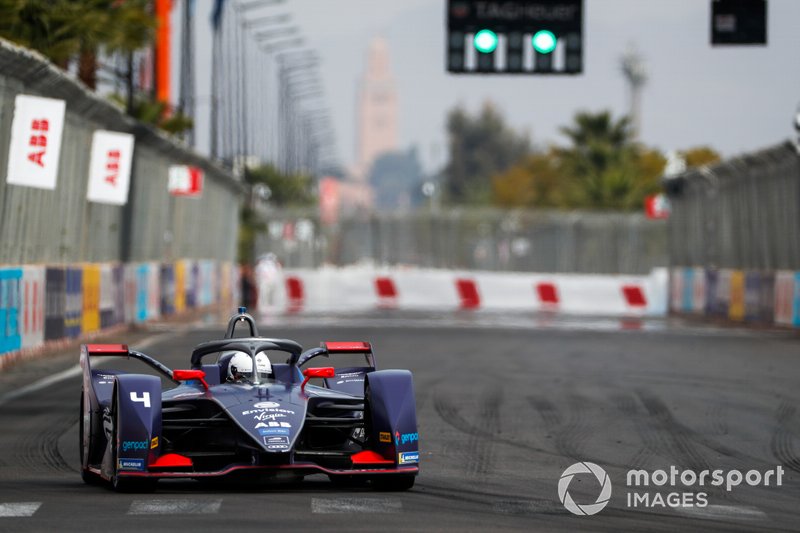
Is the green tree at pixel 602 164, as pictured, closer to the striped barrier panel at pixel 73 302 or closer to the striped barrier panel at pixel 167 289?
the striped barrier panel at pixel 167 289

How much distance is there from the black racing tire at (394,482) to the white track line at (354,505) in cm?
33

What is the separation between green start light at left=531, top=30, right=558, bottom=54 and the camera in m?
28.5

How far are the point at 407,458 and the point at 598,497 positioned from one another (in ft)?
3.48

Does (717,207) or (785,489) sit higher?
(717,207)

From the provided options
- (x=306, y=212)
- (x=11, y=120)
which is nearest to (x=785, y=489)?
(x=11, y=120)

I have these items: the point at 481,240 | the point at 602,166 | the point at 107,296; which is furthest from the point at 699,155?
the point at 107,296

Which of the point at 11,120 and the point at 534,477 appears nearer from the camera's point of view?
the point at 534,477

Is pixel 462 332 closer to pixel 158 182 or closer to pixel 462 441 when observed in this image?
pixel 158 182

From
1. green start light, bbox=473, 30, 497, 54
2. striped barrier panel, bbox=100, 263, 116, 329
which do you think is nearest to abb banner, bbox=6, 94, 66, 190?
striped barrier panel, bbox=100, 263, 116, 329

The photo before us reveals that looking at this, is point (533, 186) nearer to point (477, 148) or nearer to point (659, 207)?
point (477, 148)

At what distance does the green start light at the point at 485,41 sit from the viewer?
28.6 metres

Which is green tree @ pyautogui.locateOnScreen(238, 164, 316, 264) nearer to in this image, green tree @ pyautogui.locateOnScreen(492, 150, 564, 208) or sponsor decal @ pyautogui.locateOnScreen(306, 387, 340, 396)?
green tree @ pyautogui.locateOnScreen(492, 150, 564, 208)

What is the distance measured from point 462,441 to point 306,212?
4664 centimetres

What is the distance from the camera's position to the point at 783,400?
17.5 meters
